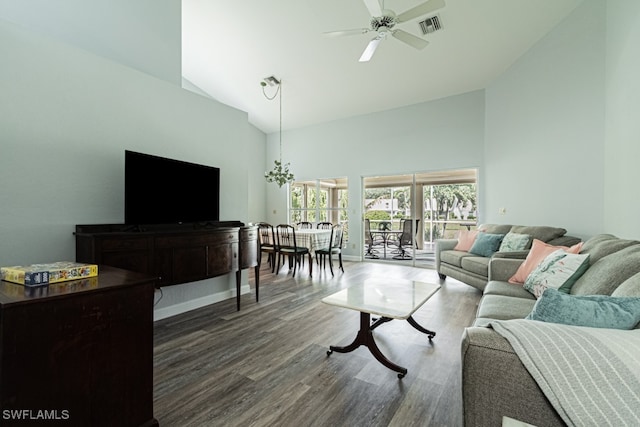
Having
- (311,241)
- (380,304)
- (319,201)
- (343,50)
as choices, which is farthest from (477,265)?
(319,201)

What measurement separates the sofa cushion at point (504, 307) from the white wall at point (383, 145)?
12.9ft

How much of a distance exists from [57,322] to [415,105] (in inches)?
250

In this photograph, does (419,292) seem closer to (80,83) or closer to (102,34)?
Answer: (80,83)

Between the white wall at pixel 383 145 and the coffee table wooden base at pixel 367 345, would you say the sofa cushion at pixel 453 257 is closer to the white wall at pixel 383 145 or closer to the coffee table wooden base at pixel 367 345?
the white wall at pixel 383 145

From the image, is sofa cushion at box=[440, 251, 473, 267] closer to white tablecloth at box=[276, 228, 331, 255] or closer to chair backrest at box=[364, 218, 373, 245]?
white tablecloth at box=[276, 228, 331, 255]

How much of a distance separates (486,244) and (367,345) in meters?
2.82

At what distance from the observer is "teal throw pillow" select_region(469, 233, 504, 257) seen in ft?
13.2

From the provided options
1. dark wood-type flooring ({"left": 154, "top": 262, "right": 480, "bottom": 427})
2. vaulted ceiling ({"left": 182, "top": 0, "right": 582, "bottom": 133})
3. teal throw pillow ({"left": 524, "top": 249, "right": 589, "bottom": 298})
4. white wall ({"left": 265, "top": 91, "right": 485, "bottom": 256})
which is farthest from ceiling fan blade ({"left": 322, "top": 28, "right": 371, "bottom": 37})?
white wall ({"left": 265, "top": 91, "right": 485, "bottom": 256})

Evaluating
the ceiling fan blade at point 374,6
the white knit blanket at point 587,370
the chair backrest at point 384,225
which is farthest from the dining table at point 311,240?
the white knit blanket at point 587,370

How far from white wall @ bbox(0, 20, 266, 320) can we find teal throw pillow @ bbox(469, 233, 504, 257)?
3.81 meters

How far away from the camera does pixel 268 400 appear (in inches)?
68.4

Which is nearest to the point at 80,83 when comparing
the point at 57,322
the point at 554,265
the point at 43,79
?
the point at 43,79

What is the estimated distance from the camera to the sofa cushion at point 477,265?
3557 mm

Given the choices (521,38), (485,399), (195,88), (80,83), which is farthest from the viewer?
(195,88)
